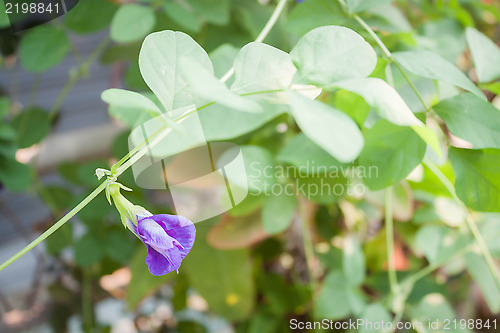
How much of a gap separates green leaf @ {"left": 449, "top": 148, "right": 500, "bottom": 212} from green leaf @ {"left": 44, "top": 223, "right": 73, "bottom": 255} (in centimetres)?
52

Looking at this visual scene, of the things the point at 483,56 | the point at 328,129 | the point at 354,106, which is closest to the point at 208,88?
the point at 328,129

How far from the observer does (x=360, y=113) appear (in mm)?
282

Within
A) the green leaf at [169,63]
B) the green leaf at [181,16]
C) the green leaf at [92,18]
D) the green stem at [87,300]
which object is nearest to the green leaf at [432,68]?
the green leaf at [169,63]

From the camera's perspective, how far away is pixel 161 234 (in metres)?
0.20

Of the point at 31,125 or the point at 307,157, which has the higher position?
the point at 307,157

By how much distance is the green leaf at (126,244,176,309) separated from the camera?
0.62m

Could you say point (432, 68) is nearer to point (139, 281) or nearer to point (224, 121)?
point (224, 121)

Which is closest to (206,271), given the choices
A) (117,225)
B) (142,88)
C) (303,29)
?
(117,225)

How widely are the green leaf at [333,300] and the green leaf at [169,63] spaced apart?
33cm

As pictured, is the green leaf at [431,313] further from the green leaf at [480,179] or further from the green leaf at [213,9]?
the green leaf at [213,9]

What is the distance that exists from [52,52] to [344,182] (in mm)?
327

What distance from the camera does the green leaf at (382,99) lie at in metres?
0.18

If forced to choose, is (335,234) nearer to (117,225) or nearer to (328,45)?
(117,225)

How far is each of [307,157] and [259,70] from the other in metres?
0.12
